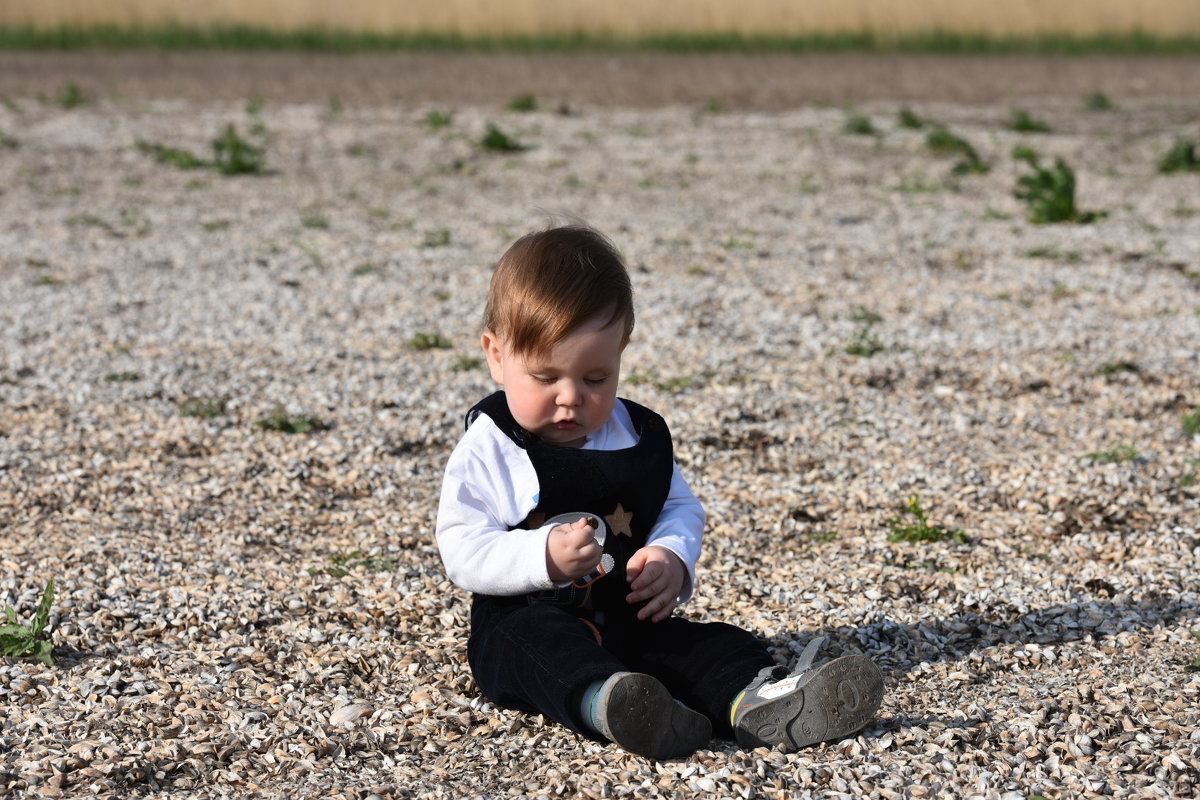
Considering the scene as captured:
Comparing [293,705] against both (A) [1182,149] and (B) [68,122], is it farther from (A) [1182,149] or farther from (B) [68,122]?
(B) [68,122]

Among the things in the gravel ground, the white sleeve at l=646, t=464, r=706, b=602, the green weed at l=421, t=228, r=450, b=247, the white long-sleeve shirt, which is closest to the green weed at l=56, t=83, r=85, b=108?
the gravel ground

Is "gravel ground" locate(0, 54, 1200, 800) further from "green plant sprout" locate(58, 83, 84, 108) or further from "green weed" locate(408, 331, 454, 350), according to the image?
"green plant sprout" locate(58, 83, 84, 108)

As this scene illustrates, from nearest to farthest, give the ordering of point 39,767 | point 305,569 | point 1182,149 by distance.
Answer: point 39,767 < point 305,569 < point 1182,149

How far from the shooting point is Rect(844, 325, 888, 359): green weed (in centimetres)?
676

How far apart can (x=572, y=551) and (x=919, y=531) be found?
192 cm

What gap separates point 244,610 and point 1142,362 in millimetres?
4726

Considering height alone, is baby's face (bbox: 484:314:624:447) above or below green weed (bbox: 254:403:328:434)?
above

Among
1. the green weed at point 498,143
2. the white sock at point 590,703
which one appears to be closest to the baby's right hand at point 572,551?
the white sock at point 590,703

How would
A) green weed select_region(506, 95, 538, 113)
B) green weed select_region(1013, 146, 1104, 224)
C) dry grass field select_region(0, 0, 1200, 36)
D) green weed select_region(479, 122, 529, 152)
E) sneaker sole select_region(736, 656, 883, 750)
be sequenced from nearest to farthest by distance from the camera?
sneaker sole select_region(736, 656, 883, 750), green weed select_region(1013, 146, 1104, 224), green weed select_region(479, 122, 529, 152), green weed select_region(506, 95, 538, 113), dry grass field select_region(0, 0, 1200, 36)

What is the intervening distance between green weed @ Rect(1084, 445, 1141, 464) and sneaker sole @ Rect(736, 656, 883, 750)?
255 cm

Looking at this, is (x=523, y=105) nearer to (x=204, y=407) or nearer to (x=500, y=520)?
(x=204, y=407)

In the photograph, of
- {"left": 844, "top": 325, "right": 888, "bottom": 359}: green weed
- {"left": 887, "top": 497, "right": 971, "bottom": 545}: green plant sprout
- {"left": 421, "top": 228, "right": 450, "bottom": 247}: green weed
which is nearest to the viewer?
{"left": 887, "top": 497, "right": 971, "bottom": 545}: green plant sprout

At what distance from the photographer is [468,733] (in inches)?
129

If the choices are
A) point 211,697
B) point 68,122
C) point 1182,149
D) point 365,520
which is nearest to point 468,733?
point 211,697
